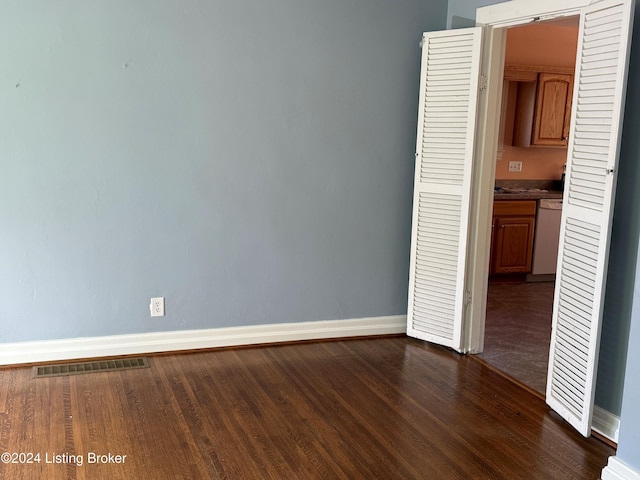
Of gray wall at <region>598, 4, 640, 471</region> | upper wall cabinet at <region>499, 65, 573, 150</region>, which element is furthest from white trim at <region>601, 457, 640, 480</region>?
upper wall cabinet at <region>499, 65, 573, 150</region>

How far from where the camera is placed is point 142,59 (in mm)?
3840

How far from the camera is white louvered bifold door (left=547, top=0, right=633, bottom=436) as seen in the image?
299 cm

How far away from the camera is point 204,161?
13.3 feet

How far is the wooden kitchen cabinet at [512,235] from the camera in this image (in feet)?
21.0

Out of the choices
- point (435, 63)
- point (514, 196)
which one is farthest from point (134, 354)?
point (514, 196)

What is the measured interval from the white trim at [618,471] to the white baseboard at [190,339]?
81.2 inches

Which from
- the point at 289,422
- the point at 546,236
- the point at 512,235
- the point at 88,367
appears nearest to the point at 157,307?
the point at 88,367

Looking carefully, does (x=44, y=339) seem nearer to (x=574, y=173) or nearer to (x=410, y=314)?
(x=410, y=314)

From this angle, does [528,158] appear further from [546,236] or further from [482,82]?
[482,82]

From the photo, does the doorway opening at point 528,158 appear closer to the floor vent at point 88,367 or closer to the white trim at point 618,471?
the white trim at point 618,471

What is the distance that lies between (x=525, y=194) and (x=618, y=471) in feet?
13.4

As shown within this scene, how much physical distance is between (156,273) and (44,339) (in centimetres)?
75

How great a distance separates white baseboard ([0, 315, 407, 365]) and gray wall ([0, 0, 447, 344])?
59 millimetres

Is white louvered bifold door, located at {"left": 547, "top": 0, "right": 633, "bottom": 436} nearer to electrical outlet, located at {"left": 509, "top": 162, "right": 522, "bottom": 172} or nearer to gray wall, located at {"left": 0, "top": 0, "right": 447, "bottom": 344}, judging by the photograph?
gray wall, located at {"left": 0, "top": 0, "right": 447, "bottom": 344}
